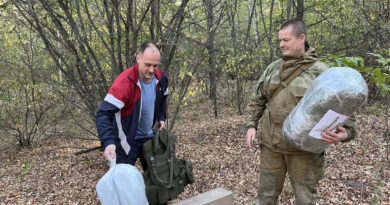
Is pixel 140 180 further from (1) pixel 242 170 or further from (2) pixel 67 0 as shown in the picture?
(2) pixel 67 0

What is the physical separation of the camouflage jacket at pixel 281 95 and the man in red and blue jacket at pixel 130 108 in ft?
3.31

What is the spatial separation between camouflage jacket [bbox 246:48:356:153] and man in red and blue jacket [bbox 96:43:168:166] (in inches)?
39.7

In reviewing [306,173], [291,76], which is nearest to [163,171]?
[306,173]

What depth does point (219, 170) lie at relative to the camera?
4.86 metres

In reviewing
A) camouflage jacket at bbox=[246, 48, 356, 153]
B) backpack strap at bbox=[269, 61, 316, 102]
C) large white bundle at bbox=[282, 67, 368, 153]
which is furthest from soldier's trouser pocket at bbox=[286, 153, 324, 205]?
backpack strap at bbox=[269, 61, 316, 102]

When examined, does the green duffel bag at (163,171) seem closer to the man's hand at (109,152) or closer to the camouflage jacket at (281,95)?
the man's hand at (109,152)

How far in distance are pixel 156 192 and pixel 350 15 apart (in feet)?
25.4

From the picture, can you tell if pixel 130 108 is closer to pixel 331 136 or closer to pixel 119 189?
pixel 119 189

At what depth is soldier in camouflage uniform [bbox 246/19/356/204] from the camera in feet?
7.09

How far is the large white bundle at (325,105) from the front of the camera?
172 cm

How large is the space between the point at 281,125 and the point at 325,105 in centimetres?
54

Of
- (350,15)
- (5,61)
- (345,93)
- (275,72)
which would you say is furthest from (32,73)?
(350,15)

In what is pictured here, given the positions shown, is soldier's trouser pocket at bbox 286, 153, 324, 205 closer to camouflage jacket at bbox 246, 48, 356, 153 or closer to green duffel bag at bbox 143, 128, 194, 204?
camouflage jacket at bbox 246, 48, 356, 153

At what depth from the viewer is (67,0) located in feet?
14.4
